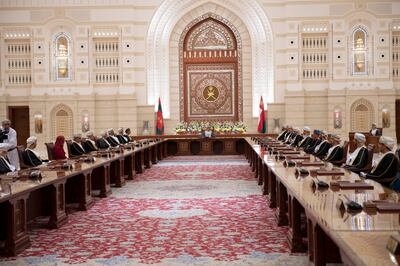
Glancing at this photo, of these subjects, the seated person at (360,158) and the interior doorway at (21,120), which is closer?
the seated person at (360,158)

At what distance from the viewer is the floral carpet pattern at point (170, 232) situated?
568 cm

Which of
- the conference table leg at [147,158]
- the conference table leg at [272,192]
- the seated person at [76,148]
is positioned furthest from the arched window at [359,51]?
the conference table leg at [272,192]

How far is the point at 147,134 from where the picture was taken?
22.9 meters

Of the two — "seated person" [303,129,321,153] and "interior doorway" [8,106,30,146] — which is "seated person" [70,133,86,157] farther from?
"interior doorway" [8,106,30,146]

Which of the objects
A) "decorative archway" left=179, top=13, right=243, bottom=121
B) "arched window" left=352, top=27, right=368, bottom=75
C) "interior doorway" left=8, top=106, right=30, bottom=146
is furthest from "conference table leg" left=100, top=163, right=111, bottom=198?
"arched window" left=352, top=27, right=368, bottom=75

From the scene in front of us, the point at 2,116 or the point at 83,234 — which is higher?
the point at 2,116

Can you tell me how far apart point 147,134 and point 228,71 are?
4.64 m

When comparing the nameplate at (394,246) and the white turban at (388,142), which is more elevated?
the white turban at (388,142)

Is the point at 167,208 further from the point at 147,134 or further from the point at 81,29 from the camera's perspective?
the point at 81,29

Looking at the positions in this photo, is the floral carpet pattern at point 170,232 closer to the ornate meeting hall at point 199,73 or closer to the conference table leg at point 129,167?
the conference table leg at point 129,167

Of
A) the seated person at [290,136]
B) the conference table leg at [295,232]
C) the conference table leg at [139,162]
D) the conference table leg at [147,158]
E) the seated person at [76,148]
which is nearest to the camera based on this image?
the conference table leg at [295,232]

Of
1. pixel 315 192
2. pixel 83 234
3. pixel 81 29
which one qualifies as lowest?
pixel 83 234

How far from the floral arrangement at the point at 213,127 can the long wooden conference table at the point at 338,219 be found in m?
14.6

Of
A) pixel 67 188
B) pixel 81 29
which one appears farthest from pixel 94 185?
pixel 81 29
